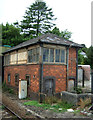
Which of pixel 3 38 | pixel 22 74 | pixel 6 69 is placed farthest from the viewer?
pixel 3 38

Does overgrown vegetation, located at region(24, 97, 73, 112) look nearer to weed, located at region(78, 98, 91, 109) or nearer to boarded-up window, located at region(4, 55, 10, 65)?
weed, located at region(78, 98, 91, 109)

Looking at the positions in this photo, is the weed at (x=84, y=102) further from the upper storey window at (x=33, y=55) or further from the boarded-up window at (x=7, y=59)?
the boarded-up window at (x=7, y=59)

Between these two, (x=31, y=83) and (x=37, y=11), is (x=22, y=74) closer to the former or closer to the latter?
(x=31, y=83)

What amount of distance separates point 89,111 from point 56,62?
17.5ft

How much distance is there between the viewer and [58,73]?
13789 millimetres

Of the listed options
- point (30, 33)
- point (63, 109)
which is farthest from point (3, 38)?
point (63, 109)

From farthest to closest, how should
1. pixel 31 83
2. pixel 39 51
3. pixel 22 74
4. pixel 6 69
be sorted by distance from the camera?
pixel 6 69, pixel 22 74, pixel 31 83, pixel 39 51

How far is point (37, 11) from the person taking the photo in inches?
1410

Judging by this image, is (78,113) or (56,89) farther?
(56,89)

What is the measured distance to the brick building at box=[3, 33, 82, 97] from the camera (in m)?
13.1

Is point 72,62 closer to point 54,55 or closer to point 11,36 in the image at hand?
point 54,55

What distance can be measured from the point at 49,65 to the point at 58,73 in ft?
3.74

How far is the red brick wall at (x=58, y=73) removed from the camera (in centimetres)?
1333

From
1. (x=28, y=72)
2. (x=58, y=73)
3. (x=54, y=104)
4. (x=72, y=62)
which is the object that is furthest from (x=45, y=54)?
(x=54, y=104)
